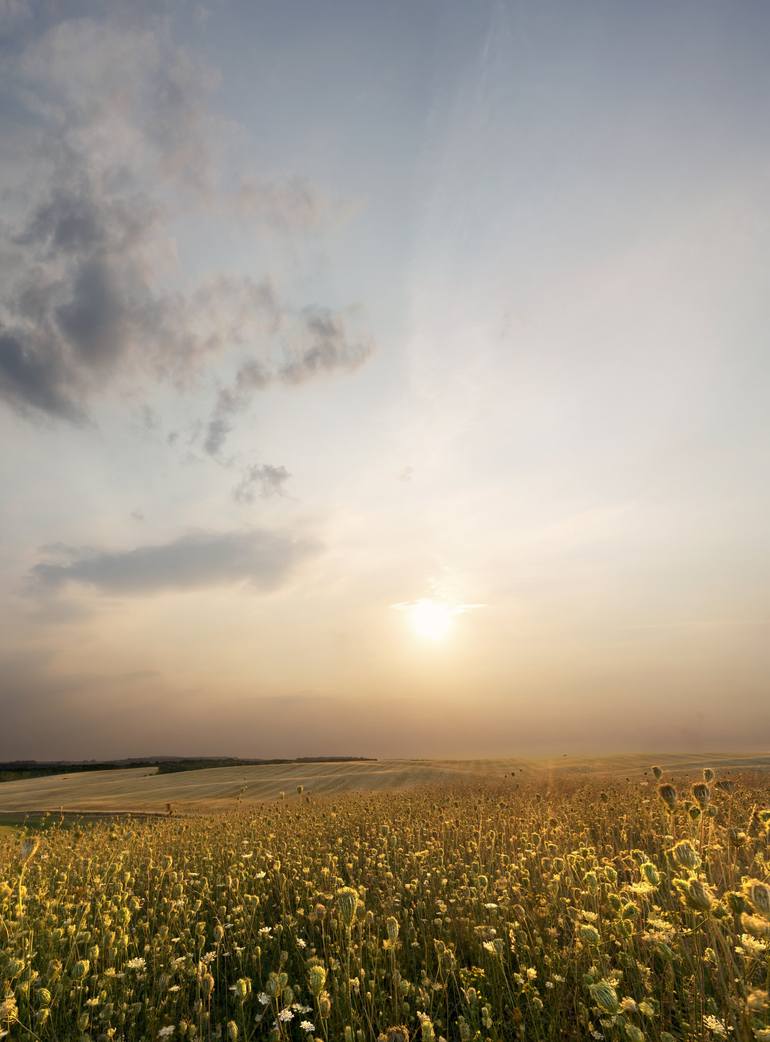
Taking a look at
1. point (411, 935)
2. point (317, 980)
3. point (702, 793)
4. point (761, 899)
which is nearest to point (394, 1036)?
point (317, 980)

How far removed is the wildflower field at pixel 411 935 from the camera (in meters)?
3.61

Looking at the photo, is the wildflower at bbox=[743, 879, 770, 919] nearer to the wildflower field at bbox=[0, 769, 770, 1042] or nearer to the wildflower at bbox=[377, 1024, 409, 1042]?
the wildflower field at bbox=[0, 769, 770, 1042]

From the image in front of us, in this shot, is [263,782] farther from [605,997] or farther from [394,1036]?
[605,997]

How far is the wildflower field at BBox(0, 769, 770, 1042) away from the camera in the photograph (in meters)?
3.61

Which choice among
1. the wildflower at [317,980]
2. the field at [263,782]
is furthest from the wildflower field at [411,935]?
the field at [263,782]

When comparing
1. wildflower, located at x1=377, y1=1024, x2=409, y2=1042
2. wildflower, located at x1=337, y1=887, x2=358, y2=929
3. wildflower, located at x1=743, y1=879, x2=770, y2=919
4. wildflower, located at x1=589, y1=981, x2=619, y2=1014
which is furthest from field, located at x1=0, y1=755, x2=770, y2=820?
wildflower, located at x1=743, y1=879, x2=770, y2=919

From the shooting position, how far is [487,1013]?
3.69 meters

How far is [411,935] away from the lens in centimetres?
598

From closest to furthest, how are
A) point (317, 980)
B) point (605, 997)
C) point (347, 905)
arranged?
point (605, 997)
point (317, 980)
point (347, 905)

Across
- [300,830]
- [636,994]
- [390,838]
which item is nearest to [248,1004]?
[636,994]

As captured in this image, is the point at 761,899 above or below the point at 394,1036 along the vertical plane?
above

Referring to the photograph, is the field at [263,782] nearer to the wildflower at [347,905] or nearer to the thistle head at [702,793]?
the wildflower at [347,905]

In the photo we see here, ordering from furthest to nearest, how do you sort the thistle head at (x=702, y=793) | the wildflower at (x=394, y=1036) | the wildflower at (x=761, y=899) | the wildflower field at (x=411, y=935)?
the thistle head at (x=702, y=793)
the wildflower field at (x=411, y=935)
the wildflower at (x=394, y=1036)
the wildflower at (x=761, y=899)

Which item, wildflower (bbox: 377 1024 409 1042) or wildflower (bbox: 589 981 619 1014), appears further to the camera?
wildflower (bbox: 377 1024 409 1042)
